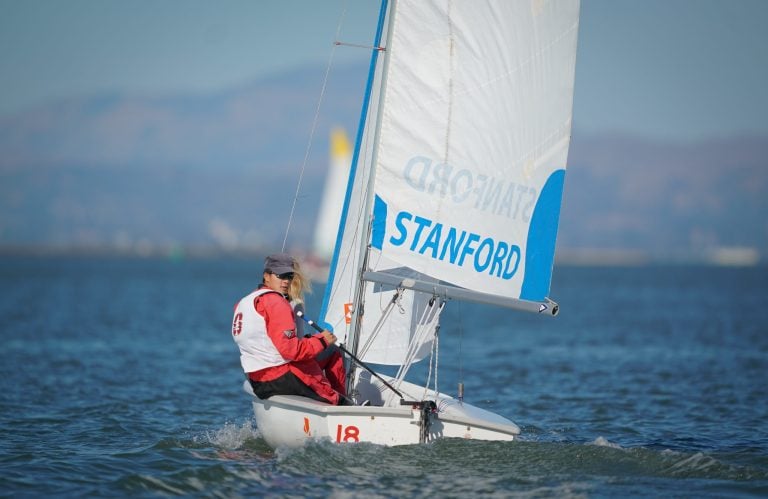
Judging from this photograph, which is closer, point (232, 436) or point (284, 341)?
point (284, 341)

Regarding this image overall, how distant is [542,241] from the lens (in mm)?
9828

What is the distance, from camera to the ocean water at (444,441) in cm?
879

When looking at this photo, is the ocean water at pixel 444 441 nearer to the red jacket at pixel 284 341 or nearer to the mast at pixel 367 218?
the red jacket at pixel 284 341

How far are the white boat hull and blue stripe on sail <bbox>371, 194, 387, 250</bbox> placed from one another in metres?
1.50

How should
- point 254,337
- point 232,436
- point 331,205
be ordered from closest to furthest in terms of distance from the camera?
point 254,337, point 232,436, point 331,205

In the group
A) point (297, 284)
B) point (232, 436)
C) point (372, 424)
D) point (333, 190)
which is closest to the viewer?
point (372, 424)

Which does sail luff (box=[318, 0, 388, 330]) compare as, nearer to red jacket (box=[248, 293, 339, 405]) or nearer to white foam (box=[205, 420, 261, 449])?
red jacket (box=[248, 293, 339, 405])

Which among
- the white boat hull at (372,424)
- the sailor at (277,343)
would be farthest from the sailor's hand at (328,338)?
the white boat hull at (372,424)

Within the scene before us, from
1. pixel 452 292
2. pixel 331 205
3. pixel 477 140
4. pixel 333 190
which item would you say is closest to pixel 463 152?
pixel 477 140

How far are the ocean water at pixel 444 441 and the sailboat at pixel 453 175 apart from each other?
377 millimetres

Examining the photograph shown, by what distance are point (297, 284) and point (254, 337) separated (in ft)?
2.07

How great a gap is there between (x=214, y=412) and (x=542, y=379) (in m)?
5.97

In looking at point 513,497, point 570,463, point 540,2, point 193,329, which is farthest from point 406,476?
point 193,329

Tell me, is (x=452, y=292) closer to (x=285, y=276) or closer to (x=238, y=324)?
(x=285, y=276)
